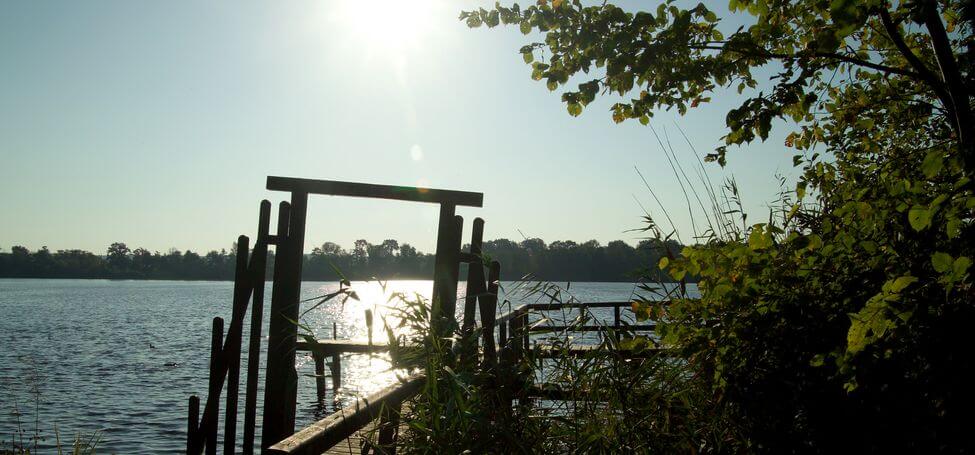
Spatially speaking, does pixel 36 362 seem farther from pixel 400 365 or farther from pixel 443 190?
pixel 400 365

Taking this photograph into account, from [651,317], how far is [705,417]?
0.59 meters

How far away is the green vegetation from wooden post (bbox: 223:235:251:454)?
6.17 metres

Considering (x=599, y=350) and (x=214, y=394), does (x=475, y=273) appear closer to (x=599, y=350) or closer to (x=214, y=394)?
(x=599, y=350)

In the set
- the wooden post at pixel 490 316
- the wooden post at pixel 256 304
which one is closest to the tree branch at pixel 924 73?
the wooden post at pixel 490 316

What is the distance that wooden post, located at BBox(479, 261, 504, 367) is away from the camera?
428cm

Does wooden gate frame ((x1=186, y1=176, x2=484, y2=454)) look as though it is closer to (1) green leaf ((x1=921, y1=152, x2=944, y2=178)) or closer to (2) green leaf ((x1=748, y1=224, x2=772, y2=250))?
(2) green leaf ((x1=748, y1=224, x2=772, y2=250))

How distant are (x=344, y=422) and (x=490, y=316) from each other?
13.1ft

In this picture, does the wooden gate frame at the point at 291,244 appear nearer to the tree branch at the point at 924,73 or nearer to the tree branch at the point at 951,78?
the tree branch at the point at 924,73

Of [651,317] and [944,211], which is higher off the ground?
[944,211]

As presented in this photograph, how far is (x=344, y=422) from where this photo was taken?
292 cm

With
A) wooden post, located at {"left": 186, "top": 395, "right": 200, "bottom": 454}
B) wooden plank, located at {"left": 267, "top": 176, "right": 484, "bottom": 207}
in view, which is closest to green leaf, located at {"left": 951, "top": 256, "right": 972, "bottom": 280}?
wooden plank, located at {"left": 267, "top": 176, "right": 484, "bottom": 207}

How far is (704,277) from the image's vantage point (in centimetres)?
374

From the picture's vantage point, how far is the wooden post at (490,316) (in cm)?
428

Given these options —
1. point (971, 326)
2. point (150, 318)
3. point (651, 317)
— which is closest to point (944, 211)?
point (971, 326)
